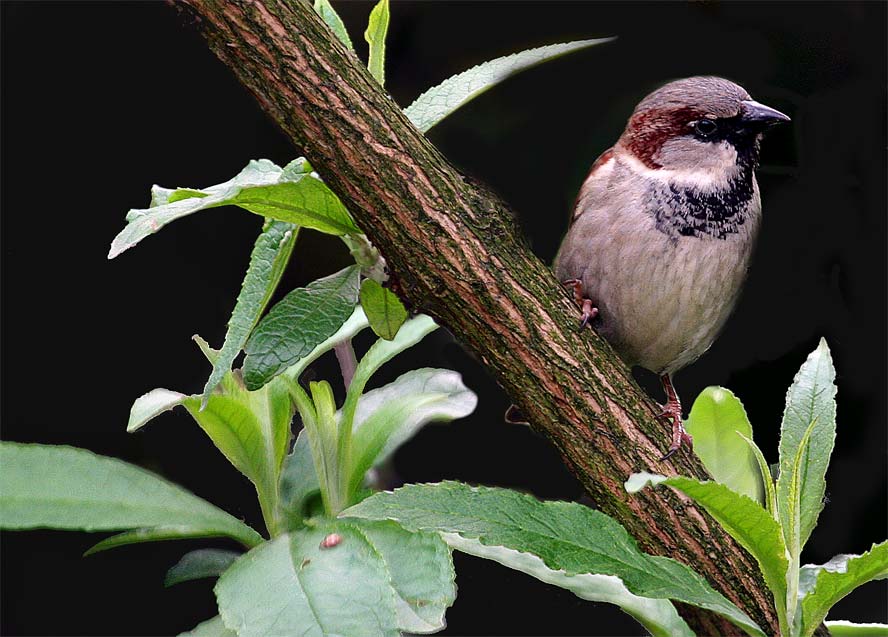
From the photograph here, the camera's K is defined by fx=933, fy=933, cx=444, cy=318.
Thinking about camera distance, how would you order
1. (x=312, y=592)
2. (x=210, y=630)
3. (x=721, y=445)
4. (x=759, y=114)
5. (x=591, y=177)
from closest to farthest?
(x=312, y=592) → (x=210, y=630) → (x=721, y=445) → (x=759, y=114) → (x=591, y=177)

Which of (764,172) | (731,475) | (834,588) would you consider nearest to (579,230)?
(764,172)

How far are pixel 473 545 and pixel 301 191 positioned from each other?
1.15 ft

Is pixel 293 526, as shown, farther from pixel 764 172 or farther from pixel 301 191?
pixel 764 172

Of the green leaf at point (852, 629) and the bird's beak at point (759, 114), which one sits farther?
the bird's beak at point (759, 114)

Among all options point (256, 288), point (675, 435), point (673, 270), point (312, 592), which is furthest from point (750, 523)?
point (673, 270)

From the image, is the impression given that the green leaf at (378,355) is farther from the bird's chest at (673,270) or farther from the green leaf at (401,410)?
the bird's chest at (673,270)

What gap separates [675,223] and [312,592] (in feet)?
2.53

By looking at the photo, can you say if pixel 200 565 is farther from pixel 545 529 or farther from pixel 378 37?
pixel 378 37

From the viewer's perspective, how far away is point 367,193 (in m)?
0.84

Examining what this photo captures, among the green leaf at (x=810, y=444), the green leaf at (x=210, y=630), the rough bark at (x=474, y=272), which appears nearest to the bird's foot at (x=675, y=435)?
the rough bark at (x=474, y=272)

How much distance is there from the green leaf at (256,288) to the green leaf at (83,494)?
0.11m

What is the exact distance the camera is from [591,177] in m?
1.37

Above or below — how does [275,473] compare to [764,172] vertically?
above

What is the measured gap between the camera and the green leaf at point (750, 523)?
71 cm
